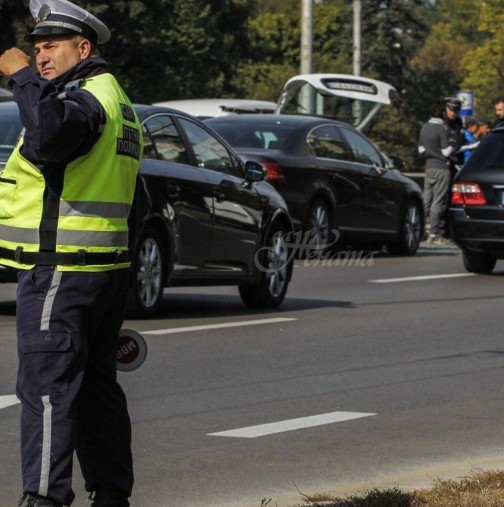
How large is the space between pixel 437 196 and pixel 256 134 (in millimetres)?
4652

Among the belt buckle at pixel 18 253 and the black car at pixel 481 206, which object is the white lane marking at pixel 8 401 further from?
the black car at pixel 481 206

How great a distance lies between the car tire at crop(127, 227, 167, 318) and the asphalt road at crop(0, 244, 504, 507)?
0.55 ft

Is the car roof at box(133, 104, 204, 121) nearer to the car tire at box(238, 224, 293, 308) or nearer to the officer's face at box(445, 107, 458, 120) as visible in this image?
the car tire at box(238, 224, 293, 308)

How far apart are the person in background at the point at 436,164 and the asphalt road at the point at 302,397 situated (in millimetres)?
7894

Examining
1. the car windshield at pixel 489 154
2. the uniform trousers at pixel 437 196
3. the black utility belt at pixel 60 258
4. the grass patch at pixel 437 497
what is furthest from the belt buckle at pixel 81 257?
the uniform trousers at pixel 437 196

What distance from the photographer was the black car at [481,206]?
17203 millimetres

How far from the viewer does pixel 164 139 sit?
494 inches

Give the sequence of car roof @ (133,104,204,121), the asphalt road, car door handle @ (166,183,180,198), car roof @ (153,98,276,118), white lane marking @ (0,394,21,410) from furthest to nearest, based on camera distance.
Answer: car roof @ (153,98,276,118), car roof @ (133,104,204,121), car door handle @ (166,183,180,198), white lane marking @ (0,394,21,410), the asphalt road

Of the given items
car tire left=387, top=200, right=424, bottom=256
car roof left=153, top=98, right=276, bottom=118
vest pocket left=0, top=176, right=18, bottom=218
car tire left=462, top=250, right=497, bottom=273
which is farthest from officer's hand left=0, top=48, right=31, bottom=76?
car roof left=153, top=98, right=276, bottom=118

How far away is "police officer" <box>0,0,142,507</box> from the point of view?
4.93 meters

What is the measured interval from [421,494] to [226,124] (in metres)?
13.6

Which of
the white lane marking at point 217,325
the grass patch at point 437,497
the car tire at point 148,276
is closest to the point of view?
Answer: the grass patch at point 437,497

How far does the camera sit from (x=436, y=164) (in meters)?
22.7

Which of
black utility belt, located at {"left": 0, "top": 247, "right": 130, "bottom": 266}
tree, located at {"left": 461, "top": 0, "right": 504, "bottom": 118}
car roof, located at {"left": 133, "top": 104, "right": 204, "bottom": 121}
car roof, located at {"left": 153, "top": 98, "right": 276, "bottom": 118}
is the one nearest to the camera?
black utility belt, located at {"left": 0, "top": 247, "right": 130, "bottom": 266}
